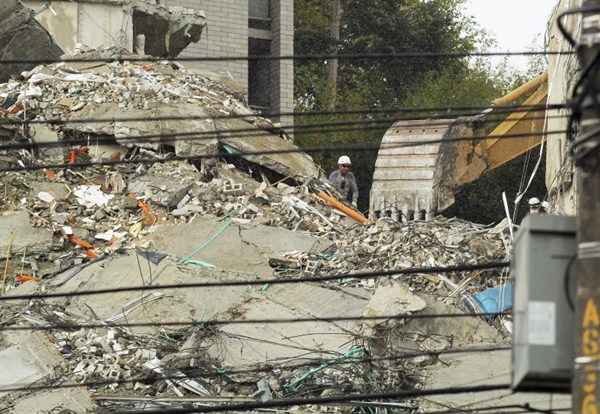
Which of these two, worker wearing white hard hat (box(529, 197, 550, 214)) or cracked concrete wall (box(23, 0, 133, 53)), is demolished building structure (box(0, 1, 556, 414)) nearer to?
worker wearing white hard hat (box(529, 197, 550, 214))

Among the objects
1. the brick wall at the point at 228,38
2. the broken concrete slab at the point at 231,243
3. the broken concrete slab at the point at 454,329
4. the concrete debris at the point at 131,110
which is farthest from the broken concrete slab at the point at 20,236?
the brick wall at the point at 228,38

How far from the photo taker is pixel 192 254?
1594 centimetres

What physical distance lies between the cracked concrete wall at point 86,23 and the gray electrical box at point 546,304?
20.3 m

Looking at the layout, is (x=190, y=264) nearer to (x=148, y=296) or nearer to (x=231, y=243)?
(x=231, y=243)

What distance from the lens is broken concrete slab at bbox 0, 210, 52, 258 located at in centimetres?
1653

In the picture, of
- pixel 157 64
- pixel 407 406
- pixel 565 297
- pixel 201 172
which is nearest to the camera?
pixel 565 297

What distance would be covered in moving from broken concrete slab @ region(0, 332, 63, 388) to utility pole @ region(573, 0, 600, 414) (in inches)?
336

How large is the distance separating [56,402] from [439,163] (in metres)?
8.70

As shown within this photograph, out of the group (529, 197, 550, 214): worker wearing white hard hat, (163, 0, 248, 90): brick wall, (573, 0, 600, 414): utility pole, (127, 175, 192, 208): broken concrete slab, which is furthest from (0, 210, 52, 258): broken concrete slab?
(163, 0, 248, 90): brick wall

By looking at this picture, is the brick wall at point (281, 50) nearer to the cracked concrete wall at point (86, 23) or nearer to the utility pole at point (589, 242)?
the cracked concrete wall at point (86, 23)

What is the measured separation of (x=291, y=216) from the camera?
18266 mm

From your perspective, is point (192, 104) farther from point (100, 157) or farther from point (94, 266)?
point (94, 266)

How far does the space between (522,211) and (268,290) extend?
16387 millimetres

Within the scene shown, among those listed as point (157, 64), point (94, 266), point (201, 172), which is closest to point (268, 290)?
point (94, 266)
